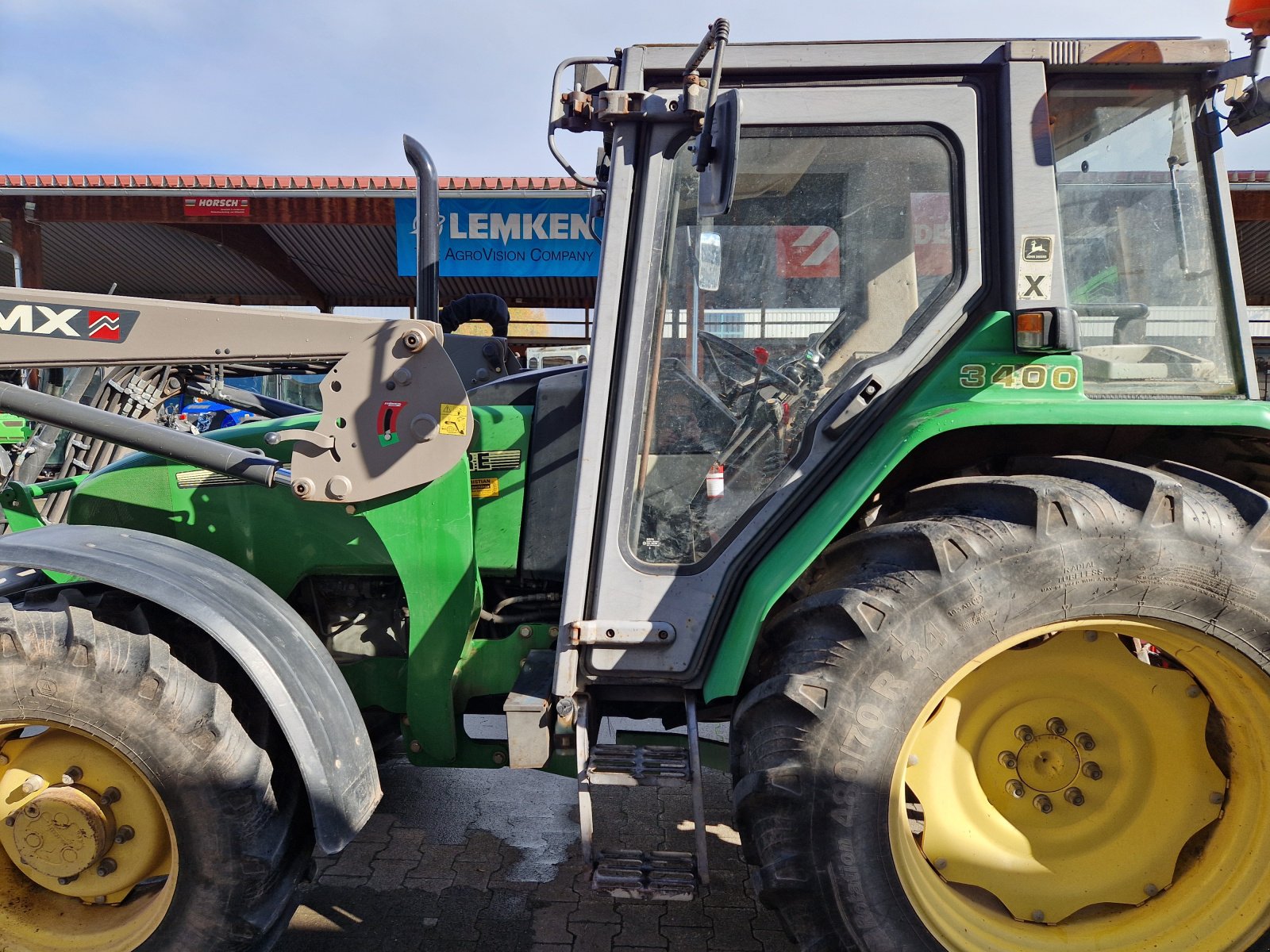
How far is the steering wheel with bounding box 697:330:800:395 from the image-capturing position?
213cm

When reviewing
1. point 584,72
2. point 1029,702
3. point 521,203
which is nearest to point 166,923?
point 1029,702

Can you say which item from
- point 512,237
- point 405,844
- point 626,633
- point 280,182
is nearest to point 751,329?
point 626,633

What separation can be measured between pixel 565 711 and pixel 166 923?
3.60 feet

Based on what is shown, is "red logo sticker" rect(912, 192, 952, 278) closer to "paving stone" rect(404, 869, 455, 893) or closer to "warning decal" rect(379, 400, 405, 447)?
"warning decal" rect(379, 400, 405, 447)

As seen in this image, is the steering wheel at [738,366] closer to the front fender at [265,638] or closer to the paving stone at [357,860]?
the front fender at [265,638]

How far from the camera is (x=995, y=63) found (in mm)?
2035

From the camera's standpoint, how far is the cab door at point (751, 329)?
2051 millimetres

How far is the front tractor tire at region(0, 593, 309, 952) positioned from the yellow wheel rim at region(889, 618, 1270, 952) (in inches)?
63.4

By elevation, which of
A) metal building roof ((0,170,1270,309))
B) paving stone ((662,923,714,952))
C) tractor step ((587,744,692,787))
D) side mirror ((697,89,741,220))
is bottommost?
paving stone ((662,923,714,952))

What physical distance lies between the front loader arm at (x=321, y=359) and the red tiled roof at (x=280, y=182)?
8.96m

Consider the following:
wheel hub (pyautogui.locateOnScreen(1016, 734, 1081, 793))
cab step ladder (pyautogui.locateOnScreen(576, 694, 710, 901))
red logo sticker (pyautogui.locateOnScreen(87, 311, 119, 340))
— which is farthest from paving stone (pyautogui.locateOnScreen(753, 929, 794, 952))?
red logo sticker (pyautogui.locateOnScreen(87, 311, 119, 340))

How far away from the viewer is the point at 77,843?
2.07 meters

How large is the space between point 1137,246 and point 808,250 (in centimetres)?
84

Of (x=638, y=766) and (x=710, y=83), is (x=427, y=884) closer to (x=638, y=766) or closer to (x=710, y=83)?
(x=638, y=766)
